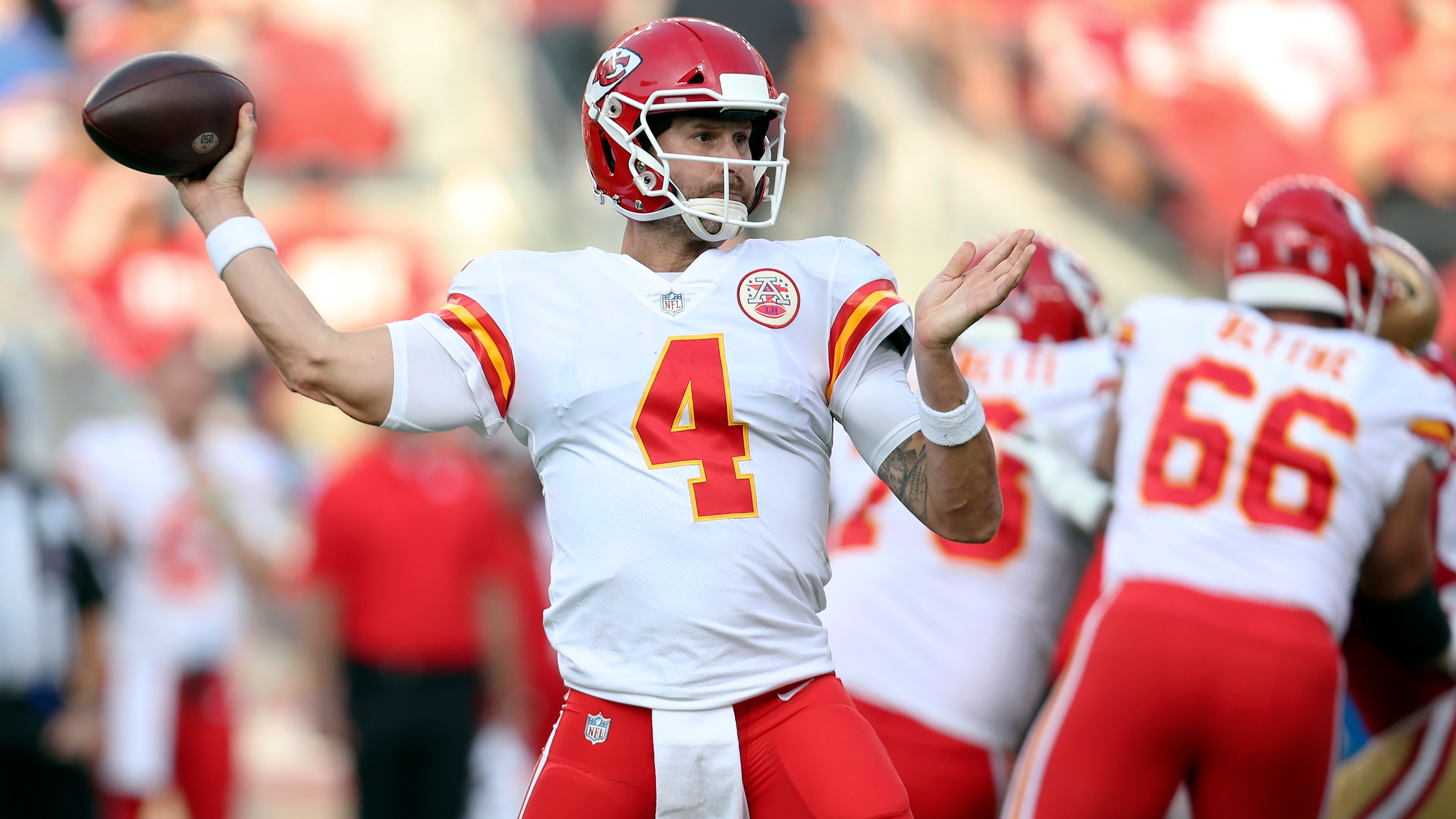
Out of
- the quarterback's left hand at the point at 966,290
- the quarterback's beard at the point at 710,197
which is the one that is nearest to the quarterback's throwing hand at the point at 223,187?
the quarterback's beard at the point at 710,197

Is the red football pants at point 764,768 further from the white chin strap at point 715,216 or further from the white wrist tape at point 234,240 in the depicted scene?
the white wrist tape at point 234,240

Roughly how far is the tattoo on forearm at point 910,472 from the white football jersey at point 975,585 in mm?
892

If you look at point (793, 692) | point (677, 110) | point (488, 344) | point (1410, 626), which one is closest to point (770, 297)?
point (677, 110)

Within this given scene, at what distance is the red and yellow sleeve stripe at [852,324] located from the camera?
2.51 metres

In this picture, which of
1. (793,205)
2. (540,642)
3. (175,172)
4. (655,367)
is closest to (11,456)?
(540,642)

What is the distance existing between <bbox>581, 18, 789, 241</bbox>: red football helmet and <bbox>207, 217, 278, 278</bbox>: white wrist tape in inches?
23.3

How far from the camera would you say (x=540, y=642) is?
7.20 m

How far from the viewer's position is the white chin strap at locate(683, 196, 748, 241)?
8.33 ft

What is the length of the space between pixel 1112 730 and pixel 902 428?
1197 mm

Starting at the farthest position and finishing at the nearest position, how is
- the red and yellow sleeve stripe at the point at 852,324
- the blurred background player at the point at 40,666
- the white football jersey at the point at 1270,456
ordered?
the blurred background player at the point at 40,666
the white football jersey at the point at 1270,456
the red and yellow sleeve stripe at the point at 852,324

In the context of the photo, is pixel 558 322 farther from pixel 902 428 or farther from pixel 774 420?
pixel 902 428

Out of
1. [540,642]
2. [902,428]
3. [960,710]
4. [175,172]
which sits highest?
[175,172]

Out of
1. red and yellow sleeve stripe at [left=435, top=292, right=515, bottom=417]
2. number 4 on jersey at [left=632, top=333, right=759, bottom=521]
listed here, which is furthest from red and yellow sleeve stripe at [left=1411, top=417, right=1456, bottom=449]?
red and yellow sleeve stripe at [left=435, top=292, right=515, bottom=417]

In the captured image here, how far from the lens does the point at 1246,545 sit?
3.41 metres
